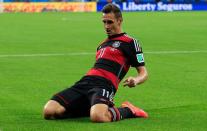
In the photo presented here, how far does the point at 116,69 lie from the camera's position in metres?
9.84

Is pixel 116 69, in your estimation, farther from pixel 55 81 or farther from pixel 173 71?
pixel 173 71

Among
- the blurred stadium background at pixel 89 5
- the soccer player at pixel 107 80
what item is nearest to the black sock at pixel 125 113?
the soccer player at pixel 107 80

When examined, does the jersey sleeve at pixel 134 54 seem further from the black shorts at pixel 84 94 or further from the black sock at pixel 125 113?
the black sock at pixel 125 113

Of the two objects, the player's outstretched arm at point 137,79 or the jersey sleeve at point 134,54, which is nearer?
the player's outstretched arm at point 137,79

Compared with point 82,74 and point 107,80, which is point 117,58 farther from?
point 82,74

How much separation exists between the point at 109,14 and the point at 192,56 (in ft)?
33.8

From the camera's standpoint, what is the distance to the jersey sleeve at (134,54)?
982cm

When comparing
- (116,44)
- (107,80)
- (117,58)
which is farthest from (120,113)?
(116,44)

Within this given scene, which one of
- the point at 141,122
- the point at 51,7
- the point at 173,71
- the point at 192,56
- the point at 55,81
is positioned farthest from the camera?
the point at 51,7

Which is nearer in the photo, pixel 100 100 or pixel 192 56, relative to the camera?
pixel 100 100

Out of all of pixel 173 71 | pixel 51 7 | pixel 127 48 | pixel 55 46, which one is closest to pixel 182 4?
pixel 51 7

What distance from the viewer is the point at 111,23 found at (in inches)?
386

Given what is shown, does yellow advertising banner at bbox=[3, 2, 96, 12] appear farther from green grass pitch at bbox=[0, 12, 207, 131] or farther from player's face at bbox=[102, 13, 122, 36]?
player's face at bbox=[102, 13, 122, 36]

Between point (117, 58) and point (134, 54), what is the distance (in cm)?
25
